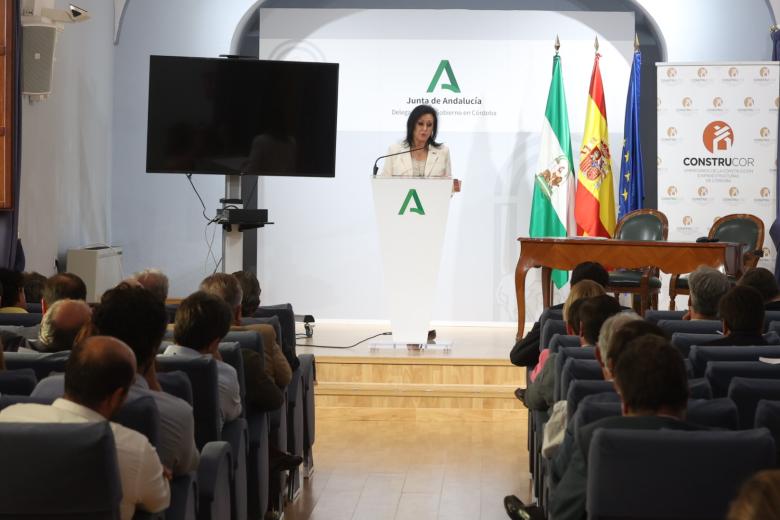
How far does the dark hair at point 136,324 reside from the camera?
326 cm

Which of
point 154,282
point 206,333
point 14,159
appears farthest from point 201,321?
point 14,159

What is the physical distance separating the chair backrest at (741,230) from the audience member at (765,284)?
3.11 m

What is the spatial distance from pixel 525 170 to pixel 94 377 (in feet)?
25.9

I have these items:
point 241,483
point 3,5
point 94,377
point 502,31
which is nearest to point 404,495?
point 241,483

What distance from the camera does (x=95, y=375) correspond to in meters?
2.65

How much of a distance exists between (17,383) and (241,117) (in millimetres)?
5738

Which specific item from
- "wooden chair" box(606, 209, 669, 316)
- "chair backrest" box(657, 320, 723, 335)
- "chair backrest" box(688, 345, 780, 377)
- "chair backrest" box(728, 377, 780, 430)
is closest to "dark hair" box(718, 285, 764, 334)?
"chair backrest" box(688, 345, 780, 377)

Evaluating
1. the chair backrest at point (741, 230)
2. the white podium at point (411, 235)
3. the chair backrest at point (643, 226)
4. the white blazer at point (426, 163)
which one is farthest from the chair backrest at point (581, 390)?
the chair backrest at point (741, 230)

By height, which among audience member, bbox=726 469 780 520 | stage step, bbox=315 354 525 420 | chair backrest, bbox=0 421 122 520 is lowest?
stage step, bbox=315 354 525 420

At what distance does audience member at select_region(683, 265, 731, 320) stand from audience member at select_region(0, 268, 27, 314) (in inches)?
122

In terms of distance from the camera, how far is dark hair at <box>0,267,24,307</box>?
5348 millimetres

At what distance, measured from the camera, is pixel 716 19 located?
33.5ft

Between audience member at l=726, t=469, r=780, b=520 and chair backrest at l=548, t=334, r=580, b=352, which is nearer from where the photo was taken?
audience member at l=726, t=469, r=780, b=520

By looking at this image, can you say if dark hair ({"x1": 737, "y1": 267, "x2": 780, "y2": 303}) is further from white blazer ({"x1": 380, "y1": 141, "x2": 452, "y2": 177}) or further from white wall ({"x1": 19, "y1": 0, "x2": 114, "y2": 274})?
white wall ({"x1": 19, "y1": 0, "x2": 114, "y2": 274})
